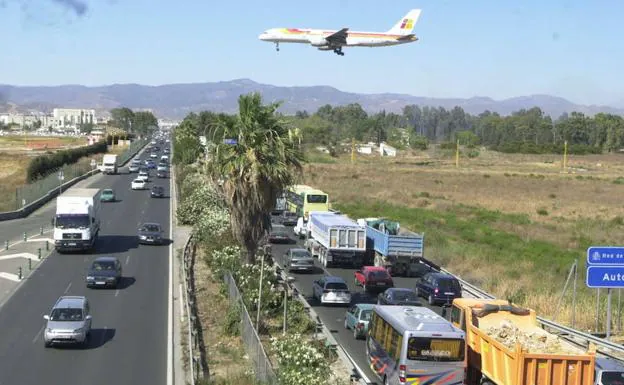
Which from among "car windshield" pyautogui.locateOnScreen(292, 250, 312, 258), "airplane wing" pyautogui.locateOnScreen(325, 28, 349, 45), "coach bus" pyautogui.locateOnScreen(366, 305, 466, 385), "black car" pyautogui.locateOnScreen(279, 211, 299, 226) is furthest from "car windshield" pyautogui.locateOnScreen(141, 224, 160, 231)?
"coach bus" pyautogui.locateOnScreen(366, 305, 466, 385)

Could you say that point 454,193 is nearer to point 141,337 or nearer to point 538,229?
point 538,229

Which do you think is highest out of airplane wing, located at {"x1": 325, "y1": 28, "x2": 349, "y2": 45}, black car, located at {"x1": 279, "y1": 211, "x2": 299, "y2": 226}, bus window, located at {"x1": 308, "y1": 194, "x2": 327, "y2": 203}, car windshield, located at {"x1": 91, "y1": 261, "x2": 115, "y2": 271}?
airplane wing, located at {"x1": 325, "y1": 28, "x2": 349, "y2": 45}

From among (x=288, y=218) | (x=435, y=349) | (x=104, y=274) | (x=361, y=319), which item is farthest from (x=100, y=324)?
(x=288, y=218)

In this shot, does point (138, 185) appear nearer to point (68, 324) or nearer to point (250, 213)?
point (250, 213)

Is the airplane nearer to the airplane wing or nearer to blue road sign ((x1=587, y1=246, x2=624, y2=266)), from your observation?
the airplane wing

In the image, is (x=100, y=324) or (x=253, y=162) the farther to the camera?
(x=253, y=162)

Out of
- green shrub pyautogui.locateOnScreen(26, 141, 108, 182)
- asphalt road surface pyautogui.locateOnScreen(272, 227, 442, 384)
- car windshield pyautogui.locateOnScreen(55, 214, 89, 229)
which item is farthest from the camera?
green shrub pyautogui.locateOnScreen(26, 141, 108, 182)
